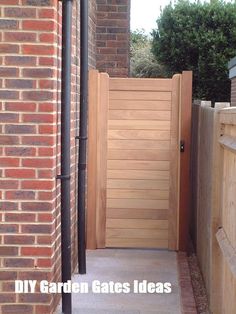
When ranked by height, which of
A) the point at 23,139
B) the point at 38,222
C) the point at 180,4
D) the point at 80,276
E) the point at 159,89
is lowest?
the point at 80,276

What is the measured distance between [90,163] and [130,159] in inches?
18.0

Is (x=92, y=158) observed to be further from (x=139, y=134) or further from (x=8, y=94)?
(x=8, y=94)

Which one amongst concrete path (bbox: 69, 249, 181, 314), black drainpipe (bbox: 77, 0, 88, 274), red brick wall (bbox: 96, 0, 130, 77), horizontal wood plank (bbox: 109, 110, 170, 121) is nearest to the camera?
concrete path (bbox: 69, 249, 181, 314)

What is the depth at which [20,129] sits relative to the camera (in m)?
4.65

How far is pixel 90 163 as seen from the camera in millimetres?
7109

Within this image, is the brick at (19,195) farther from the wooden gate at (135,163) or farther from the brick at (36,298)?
the wooden gate at (135,163)

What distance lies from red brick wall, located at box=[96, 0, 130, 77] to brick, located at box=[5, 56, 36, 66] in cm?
394

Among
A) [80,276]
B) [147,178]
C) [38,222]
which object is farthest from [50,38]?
[147,178]

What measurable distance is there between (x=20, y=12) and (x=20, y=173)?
1170mm

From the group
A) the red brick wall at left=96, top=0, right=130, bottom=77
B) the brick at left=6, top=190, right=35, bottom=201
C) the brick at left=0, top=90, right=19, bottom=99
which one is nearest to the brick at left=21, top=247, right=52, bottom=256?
the brick at left=6, top=190, right=35, bottom=201

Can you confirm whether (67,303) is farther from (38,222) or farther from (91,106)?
(91,106)

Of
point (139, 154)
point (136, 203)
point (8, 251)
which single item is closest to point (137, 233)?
point (136, 203)

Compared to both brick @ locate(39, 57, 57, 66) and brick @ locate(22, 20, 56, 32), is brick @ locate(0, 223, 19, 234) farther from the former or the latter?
brick @ locate(22, 20, 56, 32)

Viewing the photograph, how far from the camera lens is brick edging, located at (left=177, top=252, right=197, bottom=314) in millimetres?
5191
